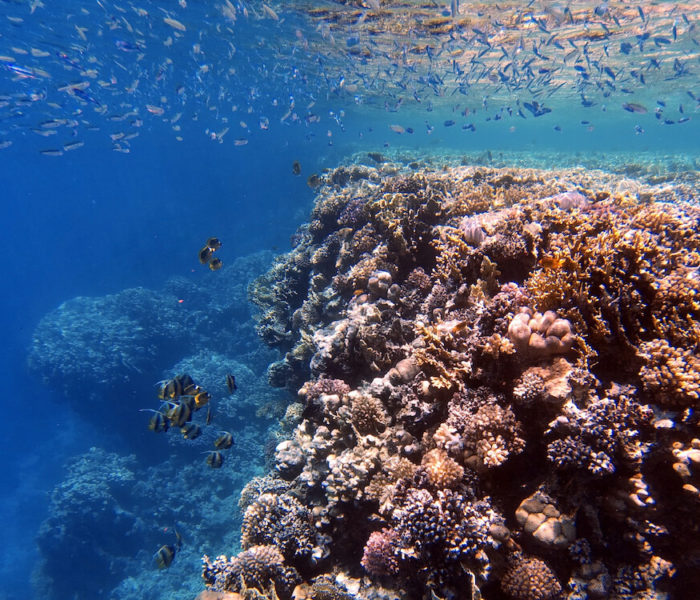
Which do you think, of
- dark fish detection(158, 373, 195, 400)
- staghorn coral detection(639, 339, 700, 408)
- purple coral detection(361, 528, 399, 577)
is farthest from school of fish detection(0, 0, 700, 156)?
purple coral detection(361, 528, 399, 577)

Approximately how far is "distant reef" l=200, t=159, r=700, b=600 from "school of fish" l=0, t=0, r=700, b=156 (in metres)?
14.0

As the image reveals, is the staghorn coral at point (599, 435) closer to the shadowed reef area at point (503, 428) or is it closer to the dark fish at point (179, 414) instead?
the shadowed reef area at point (503, 428)

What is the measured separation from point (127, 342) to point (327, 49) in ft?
82.9

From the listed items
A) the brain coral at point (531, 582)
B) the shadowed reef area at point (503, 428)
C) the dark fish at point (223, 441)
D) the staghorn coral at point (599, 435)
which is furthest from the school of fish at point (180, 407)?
the staghorn coral at point (599, 435)

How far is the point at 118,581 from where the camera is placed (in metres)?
Result: 16.6

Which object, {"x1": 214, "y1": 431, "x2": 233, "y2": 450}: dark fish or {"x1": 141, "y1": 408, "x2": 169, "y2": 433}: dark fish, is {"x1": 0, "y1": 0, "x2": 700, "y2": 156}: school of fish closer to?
{"x1": 141, "y1": 408, "x2": 169, "y2": 433}: dark fish

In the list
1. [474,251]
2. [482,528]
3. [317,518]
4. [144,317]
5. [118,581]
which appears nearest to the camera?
[482,528]

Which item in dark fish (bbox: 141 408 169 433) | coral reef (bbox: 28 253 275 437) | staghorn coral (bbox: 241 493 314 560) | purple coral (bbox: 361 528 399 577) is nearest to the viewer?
purple coral (bbox: 361 528 399 577)

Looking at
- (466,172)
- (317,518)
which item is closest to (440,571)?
(317,518)

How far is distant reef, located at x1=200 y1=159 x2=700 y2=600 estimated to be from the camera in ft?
8.83

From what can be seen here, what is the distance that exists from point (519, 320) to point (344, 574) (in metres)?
3.41

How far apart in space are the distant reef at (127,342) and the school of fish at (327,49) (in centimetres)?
1094

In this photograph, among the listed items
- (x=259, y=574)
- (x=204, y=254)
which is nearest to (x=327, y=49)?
(x=204, y=254)

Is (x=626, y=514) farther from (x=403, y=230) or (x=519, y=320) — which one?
(x=403, y=230)
